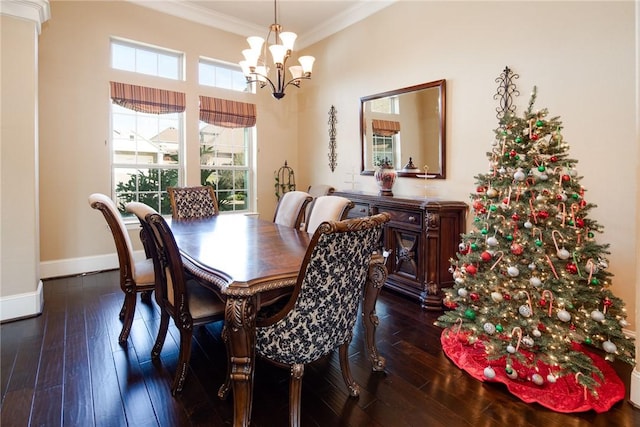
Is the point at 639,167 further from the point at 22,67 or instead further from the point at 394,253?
the point at 22,67

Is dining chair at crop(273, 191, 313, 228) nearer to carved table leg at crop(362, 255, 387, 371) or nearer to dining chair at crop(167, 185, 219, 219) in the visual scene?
dining chair at crop(167, 185, 219, 219)

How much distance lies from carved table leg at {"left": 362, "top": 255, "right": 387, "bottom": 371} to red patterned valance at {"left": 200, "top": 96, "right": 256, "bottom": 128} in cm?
375

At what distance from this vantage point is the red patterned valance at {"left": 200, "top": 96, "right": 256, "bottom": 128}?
4715 millimetres

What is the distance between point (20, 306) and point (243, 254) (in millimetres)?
2325

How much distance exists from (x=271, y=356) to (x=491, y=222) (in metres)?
1.60

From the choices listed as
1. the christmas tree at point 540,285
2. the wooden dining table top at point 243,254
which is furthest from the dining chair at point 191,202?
the christmas tree at point 540,285


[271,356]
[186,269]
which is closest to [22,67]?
[186,269]

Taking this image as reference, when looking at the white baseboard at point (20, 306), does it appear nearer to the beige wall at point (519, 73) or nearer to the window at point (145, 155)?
the window at point (145, 155)

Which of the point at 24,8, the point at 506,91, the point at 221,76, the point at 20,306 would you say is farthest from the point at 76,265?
the point at 506,91

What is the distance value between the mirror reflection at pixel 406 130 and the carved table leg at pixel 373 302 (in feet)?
6.44

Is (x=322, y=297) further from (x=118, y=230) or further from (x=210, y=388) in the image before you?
(x=118, y=230)

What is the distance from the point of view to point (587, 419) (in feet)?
5.57

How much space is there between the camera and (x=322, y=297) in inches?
58.3

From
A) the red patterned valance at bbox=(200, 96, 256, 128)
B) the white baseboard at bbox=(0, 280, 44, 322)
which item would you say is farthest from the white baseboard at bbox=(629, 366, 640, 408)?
the red patterned valance at bbox=(200, 96, 256, 128)
